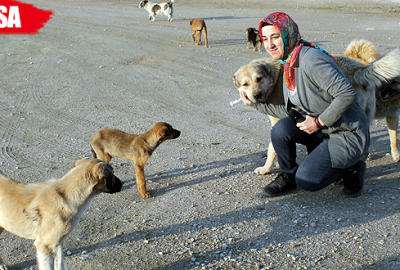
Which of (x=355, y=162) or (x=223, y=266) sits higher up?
(x=355, y=162)

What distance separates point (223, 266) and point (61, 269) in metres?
1.31

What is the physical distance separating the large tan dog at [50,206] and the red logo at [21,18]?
1341cm

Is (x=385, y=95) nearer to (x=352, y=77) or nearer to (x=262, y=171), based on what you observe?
(x=352, y=77)

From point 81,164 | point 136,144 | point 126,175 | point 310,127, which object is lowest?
point 126,175

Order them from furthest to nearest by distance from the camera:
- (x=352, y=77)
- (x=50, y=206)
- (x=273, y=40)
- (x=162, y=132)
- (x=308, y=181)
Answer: (x=162, y=132) < (x=352, y=77) < (x=308, y=181) < (x=273, y=40) < (x=50, y=206)

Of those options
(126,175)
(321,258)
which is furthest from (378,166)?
(126,175)

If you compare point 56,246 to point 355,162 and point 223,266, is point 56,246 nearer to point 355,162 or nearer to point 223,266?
point 223,266

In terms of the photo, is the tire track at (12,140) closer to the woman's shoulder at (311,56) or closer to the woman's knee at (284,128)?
the woman's knee at (284,128)

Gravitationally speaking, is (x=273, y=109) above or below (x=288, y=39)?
below

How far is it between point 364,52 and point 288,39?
1.81 meters

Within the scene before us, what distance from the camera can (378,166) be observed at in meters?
4.90

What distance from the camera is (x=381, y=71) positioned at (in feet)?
13.9

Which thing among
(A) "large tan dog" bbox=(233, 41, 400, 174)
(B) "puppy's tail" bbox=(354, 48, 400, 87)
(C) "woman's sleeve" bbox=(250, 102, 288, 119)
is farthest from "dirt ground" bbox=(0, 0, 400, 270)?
(B) "puppy's tail" bbox=(354, 48, 400, 87)

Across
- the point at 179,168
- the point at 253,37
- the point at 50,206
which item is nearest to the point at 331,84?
the point at 179,168
